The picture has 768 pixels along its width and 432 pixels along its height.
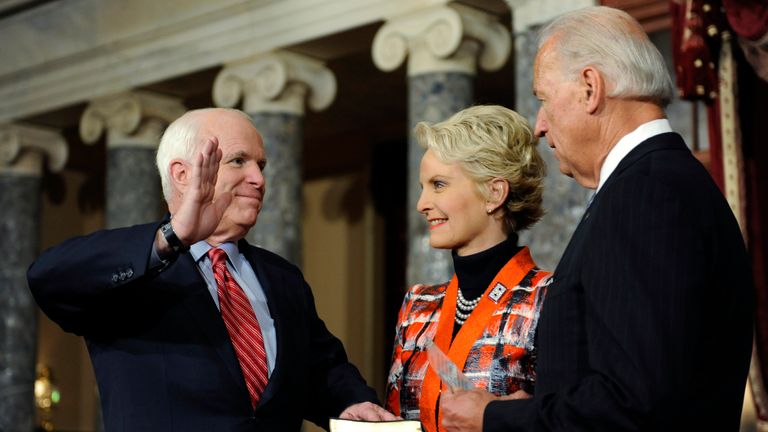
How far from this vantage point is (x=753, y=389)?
6.05 metres

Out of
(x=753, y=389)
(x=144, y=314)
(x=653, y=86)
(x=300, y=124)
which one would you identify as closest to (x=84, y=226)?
(x=300, y=124)

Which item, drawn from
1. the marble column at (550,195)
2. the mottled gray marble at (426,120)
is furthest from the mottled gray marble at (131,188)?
the marble column at (550,195)

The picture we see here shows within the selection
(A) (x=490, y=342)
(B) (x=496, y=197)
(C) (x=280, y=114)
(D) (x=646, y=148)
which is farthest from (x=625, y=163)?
(C) (x=280, y=114)

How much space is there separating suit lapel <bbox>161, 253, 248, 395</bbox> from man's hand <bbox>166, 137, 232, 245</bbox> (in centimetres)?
37

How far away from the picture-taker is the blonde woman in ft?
10.6

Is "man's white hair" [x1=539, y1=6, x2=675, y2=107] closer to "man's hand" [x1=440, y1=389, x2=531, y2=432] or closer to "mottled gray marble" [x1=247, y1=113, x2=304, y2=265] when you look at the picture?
"man's hand" [x1=440, y1=389, x2=531, y2=432]

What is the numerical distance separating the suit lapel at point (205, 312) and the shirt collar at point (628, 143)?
1208 mm

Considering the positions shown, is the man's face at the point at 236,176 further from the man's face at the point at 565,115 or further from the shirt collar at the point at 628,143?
the shirt collar at the point at 628,143

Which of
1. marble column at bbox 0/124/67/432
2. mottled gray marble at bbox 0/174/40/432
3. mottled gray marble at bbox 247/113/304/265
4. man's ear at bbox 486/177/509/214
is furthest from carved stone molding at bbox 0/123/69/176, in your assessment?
man's ear at bbox 486/177/509/214

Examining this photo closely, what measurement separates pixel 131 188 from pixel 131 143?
0.42m

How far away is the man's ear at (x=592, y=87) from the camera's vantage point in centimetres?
247

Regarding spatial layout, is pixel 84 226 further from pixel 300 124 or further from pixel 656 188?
pixel 656 188

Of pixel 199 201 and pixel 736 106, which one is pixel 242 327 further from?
pixel 736 106

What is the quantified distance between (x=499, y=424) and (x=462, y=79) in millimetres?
6177
